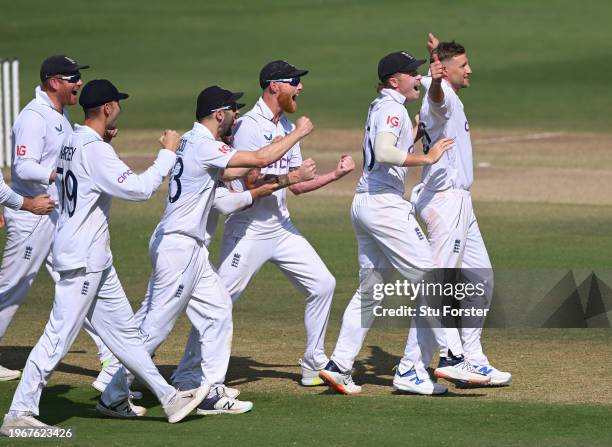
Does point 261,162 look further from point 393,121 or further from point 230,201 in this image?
point 393,121

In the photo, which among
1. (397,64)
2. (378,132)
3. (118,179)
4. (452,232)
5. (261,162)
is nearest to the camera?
(118,179)

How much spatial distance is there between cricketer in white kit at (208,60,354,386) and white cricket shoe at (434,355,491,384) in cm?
97

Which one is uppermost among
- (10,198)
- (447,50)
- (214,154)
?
(447,50)

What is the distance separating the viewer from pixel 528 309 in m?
13.7

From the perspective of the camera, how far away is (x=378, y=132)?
10336mm

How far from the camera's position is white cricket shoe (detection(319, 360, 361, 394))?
34.5 feet

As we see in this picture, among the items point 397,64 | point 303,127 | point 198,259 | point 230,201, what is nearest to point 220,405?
point 198,259

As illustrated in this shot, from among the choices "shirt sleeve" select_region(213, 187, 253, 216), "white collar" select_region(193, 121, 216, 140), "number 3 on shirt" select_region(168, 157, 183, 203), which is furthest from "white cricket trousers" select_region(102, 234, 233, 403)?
"white collar" select_region(193, 121, 216, 140)

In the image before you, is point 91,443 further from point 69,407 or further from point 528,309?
point 528,309

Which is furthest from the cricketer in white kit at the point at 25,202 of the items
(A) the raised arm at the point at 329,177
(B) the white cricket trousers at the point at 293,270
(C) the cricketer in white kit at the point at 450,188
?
(C) the cricketer in white kit at the point at 450,188

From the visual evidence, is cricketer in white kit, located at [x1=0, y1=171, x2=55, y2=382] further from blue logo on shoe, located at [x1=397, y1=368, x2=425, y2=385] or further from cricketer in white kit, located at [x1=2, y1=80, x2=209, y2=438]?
blue logo on shoe, located at [x1=397, y1=368, x2=425, y2=385]

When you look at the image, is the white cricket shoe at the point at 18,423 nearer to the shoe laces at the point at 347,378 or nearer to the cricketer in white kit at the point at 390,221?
the cricketer in white kit at the point at 390,221

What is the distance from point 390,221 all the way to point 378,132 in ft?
2.35

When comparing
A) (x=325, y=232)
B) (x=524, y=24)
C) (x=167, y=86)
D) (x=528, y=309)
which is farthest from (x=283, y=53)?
(x=528, y=309)
